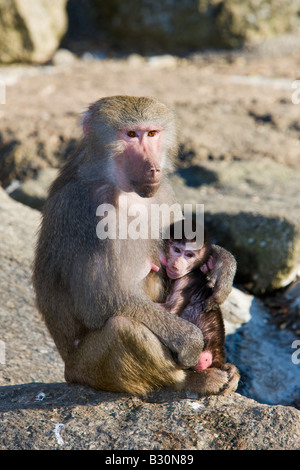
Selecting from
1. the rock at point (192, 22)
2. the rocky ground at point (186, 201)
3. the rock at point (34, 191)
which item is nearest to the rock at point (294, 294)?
the rocky ground at point (186, 201)

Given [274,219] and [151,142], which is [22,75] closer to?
[274,219]

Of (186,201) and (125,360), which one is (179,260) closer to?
(125,360)

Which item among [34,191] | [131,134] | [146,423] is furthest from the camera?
[34,191]

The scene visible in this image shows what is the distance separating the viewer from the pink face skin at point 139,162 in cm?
320

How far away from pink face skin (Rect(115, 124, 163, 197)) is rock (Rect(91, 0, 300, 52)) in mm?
8301

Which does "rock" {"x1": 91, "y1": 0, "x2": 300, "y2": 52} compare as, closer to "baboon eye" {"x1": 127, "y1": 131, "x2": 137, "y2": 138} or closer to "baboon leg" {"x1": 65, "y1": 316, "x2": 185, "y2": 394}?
"baboon eye" {"x1": 127, "y1": 131, "x2": 137, "y2": 138}

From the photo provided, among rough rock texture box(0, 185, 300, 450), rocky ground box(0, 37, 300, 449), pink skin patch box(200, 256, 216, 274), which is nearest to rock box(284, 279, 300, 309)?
rocky ground box(0, 37, 300, 449)

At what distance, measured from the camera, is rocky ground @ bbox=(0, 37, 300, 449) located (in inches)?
116

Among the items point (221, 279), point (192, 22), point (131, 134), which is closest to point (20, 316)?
point (221, 279)

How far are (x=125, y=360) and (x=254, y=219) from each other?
2.57m

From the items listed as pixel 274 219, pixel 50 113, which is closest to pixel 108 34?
pixel 50 113

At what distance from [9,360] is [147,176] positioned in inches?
62.4

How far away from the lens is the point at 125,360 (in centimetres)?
316

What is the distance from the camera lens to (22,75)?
33.8 ft
